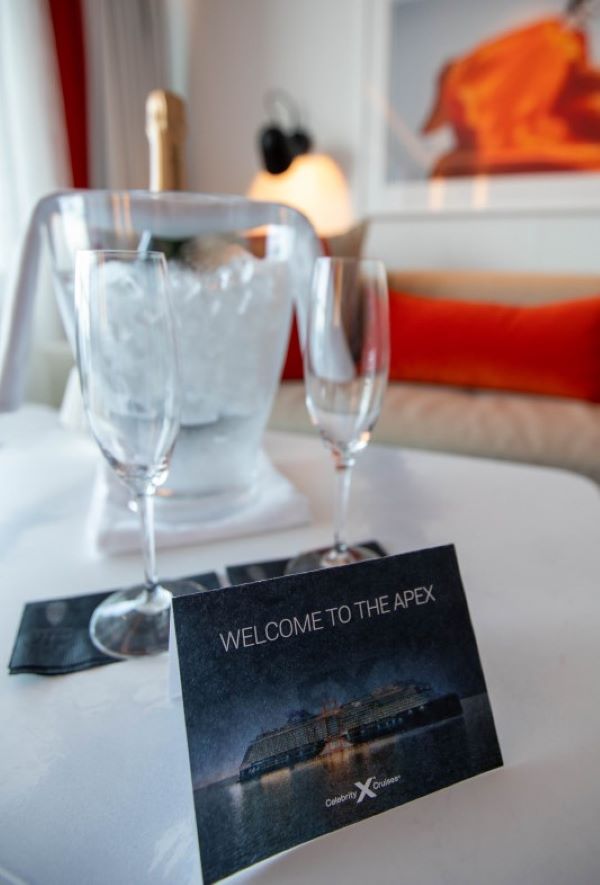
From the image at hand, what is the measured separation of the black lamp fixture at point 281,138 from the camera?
203 cm

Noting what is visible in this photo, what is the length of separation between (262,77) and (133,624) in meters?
2.40

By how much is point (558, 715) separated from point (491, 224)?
193 cm

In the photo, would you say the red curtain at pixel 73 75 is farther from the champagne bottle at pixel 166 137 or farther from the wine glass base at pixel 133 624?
the wine glass base at pixel 133 624

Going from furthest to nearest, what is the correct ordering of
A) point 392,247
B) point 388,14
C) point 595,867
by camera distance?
point 392,247 → point 388,14 → point 595,867

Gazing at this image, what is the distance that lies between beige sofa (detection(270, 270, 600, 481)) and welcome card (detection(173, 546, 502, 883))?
94 cm

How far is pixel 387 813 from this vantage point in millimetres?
227

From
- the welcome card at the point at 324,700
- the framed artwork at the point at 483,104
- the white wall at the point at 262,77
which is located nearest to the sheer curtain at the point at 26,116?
the white wall at the point at 262,77

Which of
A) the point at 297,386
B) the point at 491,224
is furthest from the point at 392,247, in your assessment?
the point at 297,386

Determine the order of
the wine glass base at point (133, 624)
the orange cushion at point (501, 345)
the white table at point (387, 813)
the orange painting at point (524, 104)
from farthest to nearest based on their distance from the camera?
the orange painting at point (524, 104)
the orange cushion at point (501, 345)
the wine glass base at point (133, 624)
the white table at point (387, 813)

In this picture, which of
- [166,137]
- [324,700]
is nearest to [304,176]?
[166,137]

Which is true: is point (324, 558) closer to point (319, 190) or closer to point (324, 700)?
point (324, 700)

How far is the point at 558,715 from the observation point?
28 centimetres

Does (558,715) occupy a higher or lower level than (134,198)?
lower

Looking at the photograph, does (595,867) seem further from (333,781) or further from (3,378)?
(3,378)
